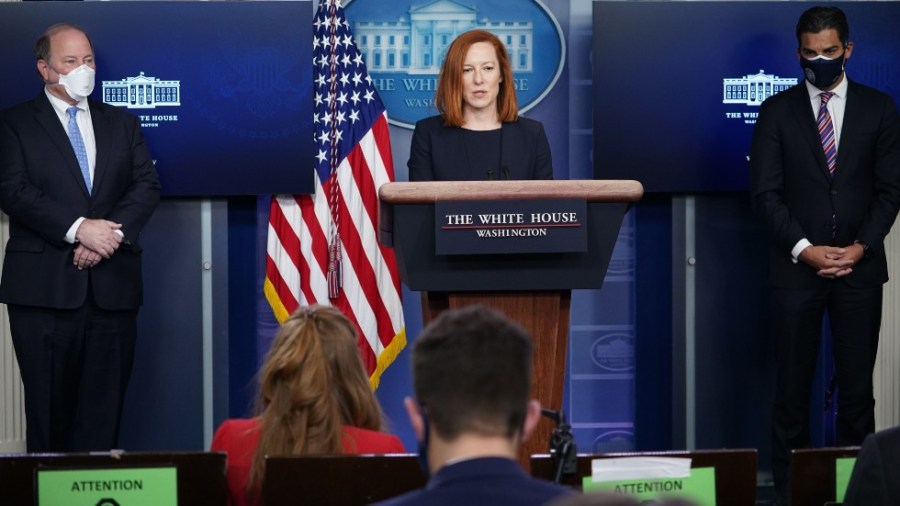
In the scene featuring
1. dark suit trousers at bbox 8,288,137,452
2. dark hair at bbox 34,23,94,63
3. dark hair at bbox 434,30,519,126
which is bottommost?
dark suit trousers at bbox 8,288,137,452

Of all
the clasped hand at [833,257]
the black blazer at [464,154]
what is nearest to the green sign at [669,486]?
the black blazer at [464,154]

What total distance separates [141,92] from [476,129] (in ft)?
5.70

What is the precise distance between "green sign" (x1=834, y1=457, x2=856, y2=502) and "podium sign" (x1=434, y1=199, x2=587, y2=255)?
3.75 ft

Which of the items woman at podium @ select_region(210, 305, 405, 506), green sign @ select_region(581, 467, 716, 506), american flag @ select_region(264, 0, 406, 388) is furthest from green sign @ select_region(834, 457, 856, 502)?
american flag @ select_region(264, 0, 406, 388)

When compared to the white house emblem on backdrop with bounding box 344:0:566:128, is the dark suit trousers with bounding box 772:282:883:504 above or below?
below

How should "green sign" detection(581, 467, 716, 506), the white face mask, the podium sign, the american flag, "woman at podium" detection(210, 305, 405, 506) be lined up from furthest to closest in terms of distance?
1. the american flag
2. the white face mask
3. the podium sign
4. "woman at podium" detection(210, 305, 405, 506)
5. "green sign" detection(581, 467, 716, 506)

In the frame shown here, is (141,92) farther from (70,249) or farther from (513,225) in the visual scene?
(513,225)

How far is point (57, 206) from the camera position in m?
5.22

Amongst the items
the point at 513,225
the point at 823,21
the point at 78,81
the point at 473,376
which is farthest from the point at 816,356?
the point at 473,376

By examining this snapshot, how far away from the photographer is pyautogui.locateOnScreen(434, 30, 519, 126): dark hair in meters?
4.93

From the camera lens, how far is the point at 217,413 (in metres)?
6.15

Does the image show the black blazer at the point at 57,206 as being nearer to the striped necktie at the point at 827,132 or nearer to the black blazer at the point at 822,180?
the black blazer at the point at 822,180

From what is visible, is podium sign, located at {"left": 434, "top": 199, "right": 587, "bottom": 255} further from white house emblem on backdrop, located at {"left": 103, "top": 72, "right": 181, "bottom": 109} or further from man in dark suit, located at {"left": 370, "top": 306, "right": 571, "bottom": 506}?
white house emblem on backdrop, located at {"left": 103, "top": 72, "right": 181, "bottom": 109}

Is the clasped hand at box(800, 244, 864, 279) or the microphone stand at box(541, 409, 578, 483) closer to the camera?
the microphone stand at box(541, 409, 578, 483)
